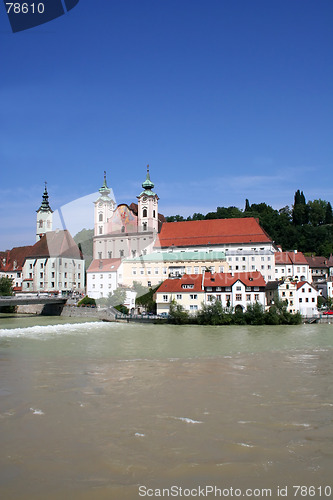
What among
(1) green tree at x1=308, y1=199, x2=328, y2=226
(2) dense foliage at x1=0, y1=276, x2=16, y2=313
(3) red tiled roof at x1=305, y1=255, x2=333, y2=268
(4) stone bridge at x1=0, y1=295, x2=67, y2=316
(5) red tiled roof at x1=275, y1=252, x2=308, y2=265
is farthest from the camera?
(1) green tree at x1=308, y1=199, x2=328, y2=226

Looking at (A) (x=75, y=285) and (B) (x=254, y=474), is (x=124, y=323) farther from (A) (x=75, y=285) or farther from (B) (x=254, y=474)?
(B) (x=254, y=474)

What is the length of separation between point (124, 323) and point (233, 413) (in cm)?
3135

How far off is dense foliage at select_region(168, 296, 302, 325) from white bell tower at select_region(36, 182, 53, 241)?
4484cm

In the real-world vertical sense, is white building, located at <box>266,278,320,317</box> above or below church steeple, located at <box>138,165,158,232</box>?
below

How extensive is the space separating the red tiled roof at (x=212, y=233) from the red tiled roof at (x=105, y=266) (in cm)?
866

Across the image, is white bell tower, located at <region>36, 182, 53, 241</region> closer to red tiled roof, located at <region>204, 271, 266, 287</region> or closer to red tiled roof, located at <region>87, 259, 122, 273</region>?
red tiled roof, located at <region>87, 259, 122, 273</region>

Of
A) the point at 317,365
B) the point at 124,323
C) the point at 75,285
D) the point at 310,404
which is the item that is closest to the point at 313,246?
the point at 75,285

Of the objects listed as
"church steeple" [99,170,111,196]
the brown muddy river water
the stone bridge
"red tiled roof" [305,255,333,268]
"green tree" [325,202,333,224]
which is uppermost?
"green tree" [325,202,333,224]

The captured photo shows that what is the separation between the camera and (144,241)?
215ft

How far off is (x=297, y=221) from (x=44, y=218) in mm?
56464

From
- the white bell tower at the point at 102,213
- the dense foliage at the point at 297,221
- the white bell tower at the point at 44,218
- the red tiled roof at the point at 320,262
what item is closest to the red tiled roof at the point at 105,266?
the white bell tower at the point at 102,213

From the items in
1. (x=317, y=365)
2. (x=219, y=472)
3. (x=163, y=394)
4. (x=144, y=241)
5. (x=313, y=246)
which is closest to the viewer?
(x=219, y=472)

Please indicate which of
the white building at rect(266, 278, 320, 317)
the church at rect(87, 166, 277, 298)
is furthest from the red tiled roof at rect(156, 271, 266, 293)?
the church at rect(87, 166, 277, 298)

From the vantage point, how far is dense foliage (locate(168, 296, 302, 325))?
1606 inches
